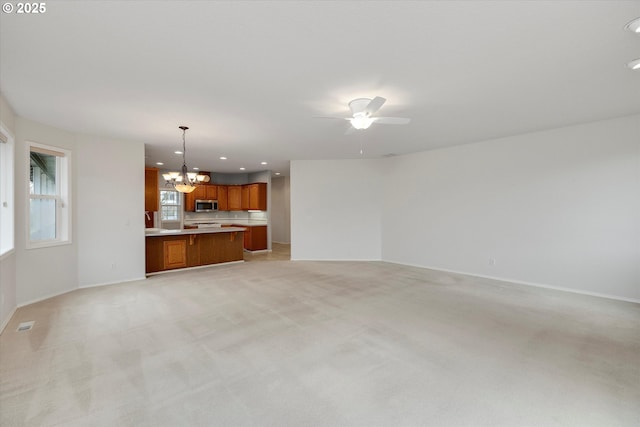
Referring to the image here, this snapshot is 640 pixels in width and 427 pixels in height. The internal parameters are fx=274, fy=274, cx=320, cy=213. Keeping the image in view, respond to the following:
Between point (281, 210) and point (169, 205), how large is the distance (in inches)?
153

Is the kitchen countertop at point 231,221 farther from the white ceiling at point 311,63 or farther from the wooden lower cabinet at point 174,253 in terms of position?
the white ceiling at point 311,63

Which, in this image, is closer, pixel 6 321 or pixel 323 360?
pixel 323 360

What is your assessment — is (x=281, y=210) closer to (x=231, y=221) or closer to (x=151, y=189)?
(x=231, y=221)

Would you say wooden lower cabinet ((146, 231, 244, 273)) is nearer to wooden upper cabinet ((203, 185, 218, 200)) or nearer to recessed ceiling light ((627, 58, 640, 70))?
wooden upper cabinet ((203, 185, 218, 200))

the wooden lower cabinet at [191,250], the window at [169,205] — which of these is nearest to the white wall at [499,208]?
the wooden lower cabinet at [191,250]

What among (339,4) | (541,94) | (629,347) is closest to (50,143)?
(339,4)

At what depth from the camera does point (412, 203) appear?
6500mm

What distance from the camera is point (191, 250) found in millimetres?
6227

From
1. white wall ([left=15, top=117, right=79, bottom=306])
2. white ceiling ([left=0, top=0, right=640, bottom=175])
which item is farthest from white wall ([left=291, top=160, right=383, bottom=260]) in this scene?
white wall ([left=15, top=117, right=79, bottom=306])

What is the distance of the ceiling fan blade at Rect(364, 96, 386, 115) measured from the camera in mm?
2671

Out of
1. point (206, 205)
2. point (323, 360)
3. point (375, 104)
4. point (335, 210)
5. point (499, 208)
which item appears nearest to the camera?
point (323, 360)

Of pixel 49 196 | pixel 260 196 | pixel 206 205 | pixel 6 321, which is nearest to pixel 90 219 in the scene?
pixel 49 196

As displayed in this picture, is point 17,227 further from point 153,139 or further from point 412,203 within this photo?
point 412,203

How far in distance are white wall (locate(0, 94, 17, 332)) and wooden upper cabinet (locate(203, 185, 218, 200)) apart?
5652mm
